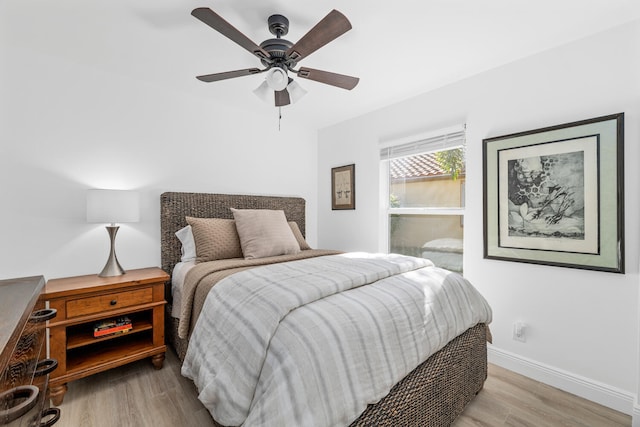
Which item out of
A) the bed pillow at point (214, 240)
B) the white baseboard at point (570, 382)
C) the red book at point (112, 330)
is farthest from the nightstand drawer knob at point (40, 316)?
the white baseboard at point (570, 382)

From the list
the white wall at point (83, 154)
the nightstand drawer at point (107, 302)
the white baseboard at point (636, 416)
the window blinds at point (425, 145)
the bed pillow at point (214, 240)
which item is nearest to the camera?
the white baseboard at point (636, 416)

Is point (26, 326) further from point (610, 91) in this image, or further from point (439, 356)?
point (610, 91)

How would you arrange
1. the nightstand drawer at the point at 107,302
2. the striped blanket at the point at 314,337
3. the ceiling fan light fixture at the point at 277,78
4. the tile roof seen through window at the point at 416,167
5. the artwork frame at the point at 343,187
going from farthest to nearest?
1. the artwork frame at the point at 343,187
2. the tile roof seen through window at the point at 416,167
3. the nightstand drawer at the point at 107,302
4. the ceiling fan light fixture at the point at 277,78
5. the striped blanket at the point at 314,337

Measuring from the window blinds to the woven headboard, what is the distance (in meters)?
1.45

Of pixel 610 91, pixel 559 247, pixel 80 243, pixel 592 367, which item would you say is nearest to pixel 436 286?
pixel 559 247

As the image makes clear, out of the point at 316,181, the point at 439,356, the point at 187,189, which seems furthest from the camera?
the point at 316,181

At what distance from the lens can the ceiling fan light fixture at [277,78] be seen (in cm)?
174

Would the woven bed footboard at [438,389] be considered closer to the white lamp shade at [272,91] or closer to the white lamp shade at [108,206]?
the white lamp shade at [108,206]

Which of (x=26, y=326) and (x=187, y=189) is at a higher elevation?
(x=187, y=189)

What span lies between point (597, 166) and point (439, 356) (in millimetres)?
1578

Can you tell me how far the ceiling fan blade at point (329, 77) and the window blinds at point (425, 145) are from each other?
3.78 feet

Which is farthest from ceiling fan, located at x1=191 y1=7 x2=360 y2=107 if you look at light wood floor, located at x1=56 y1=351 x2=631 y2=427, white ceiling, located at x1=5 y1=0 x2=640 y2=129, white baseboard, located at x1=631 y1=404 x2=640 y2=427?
white baseboard, located at x1=631 y1=404 x2=640 y2=427

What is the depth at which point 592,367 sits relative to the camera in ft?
6.20

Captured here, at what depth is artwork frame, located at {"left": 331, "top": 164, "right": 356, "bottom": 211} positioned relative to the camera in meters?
3.49
